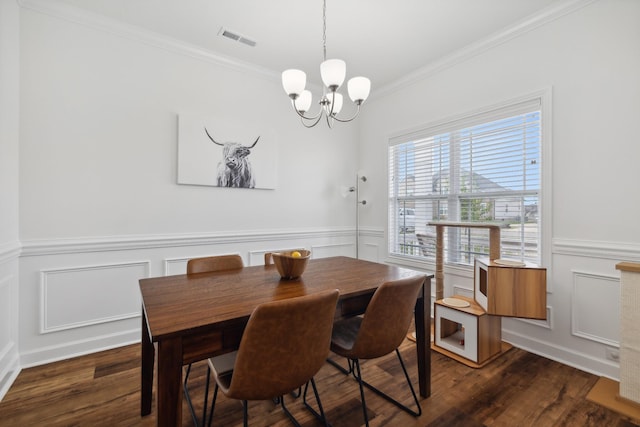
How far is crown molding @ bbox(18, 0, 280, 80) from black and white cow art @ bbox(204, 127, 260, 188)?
0.79m

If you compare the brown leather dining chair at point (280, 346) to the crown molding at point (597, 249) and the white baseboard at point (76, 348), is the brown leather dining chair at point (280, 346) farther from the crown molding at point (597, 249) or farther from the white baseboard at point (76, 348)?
the crown molding at point (597, 249)

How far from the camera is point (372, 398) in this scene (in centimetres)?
185

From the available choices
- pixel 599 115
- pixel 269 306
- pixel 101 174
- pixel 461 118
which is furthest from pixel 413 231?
pixel 101 174

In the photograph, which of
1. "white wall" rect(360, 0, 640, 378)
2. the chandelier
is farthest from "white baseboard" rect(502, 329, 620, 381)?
the chandelier

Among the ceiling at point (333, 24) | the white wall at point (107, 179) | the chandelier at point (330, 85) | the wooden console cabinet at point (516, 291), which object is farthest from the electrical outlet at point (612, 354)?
the white wall at point (107, 179)

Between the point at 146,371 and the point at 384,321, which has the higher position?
the point at 384,321

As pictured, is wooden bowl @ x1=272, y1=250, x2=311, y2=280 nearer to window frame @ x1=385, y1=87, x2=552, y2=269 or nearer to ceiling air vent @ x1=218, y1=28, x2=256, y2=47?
window frame @ x1=385, y1=87, x2=552, y2=269

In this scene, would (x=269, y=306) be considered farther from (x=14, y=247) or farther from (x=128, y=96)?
(x=128, y=96)

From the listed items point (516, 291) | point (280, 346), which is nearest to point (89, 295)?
point (280, 346)

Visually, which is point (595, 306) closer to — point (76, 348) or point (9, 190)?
point (76, 348)

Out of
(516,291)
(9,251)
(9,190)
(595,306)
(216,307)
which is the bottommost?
(595,306)

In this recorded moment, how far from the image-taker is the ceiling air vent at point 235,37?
2639 millimetres

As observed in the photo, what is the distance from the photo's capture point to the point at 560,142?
231 centimetres

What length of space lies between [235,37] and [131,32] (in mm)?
873
